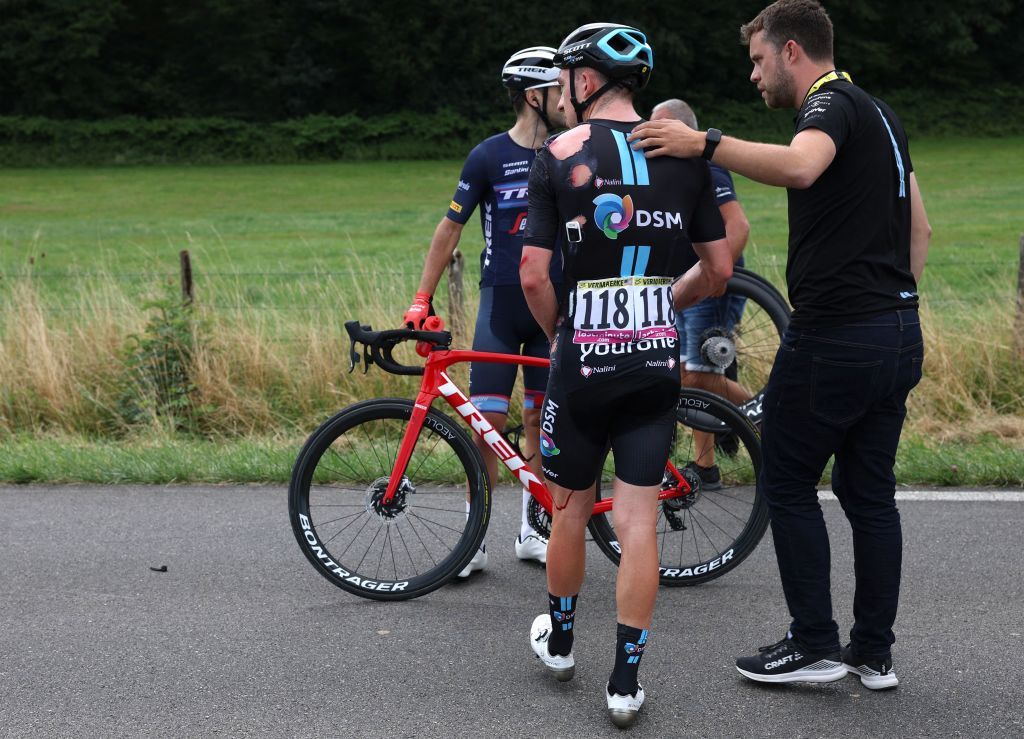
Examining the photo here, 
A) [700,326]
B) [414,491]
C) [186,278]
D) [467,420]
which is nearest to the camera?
[467,420]

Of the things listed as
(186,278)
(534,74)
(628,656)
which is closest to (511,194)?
(534,74)

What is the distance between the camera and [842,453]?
395 cm

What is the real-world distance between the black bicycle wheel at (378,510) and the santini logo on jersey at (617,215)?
1403 millimetres

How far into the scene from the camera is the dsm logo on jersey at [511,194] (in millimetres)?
4957

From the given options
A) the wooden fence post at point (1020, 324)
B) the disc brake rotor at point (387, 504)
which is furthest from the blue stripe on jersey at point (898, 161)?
the wooden fence post at point (1020, 324)

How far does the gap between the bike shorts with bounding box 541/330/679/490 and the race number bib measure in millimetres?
33

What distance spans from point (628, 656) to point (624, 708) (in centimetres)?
15

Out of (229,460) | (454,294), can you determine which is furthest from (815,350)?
(454,294)

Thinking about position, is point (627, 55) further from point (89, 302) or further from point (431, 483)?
point (89, 302)

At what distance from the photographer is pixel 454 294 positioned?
9.08 metres

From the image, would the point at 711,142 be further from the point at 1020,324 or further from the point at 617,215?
the point at 1020,324

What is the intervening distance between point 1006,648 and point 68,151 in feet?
148

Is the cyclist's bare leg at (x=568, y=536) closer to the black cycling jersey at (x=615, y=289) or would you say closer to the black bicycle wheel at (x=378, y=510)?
the black cycling jersey at (x=615, y=289)

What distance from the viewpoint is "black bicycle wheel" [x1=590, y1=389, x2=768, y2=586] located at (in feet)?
15.7
